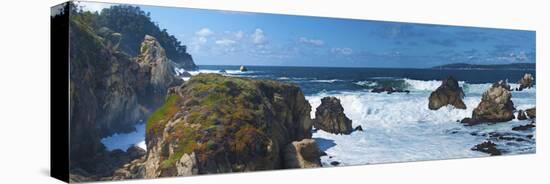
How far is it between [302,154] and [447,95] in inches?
130

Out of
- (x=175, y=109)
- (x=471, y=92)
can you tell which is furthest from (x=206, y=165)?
(x=471, y=92)

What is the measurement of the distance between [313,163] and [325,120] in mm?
752

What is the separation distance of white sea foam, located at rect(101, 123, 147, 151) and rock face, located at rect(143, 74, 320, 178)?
10 centimetres

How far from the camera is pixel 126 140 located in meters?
10.8

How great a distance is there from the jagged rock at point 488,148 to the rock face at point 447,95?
0.79m

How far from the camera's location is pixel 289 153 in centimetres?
1198

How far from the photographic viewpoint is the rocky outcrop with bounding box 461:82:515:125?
46.2ft

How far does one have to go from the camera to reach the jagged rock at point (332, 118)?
1238 centimetres

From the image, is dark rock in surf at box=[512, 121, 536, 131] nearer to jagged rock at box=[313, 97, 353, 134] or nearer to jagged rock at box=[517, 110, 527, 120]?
jagged rock at box=[517, 110, 527, 120]

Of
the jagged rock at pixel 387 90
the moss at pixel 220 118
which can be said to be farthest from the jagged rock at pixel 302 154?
the jagged rock at pixel 387 90

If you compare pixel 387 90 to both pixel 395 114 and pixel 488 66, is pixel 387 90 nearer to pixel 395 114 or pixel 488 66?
pixel 395 114

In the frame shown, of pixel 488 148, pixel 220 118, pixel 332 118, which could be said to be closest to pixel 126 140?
pixel 220 118

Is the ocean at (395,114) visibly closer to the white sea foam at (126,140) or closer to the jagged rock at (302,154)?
the jagged rock at (302,154)

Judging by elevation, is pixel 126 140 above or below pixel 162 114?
below
